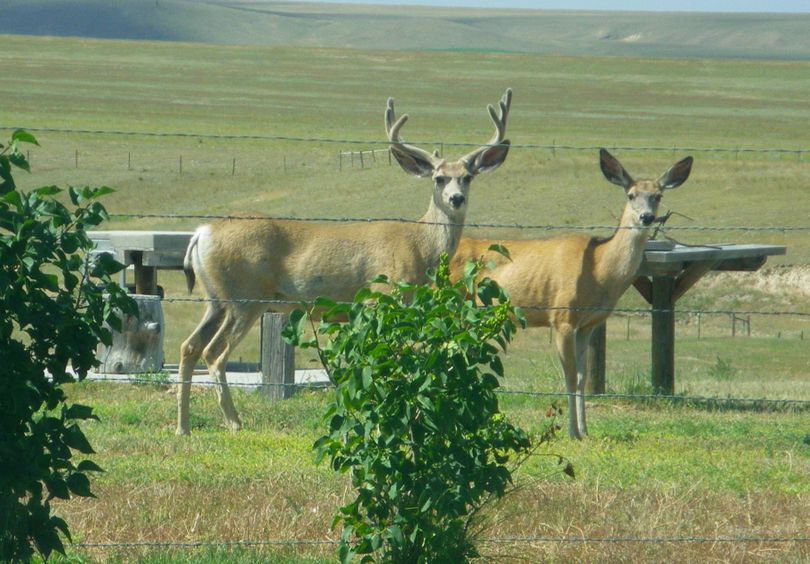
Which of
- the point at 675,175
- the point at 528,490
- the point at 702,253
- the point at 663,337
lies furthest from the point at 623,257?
the point at 528,490

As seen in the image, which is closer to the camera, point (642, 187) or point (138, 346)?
point (642, 187)

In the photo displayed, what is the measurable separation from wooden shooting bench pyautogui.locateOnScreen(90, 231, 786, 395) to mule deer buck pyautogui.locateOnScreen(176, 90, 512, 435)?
2.35 m

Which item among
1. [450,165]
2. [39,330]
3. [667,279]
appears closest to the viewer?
[39,330]

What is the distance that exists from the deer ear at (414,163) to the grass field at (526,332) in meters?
1.86

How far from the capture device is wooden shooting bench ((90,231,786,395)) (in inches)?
501

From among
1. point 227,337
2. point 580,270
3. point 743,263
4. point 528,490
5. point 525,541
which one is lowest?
point 525,541

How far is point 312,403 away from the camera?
10914 millimetres

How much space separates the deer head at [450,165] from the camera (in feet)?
35.9

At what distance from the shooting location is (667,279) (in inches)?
529

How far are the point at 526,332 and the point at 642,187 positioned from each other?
12930 millimetres

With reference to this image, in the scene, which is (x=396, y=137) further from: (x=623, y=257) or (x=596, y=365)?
(x=596, y=365)

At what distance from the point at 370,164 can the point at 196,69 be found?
82711 millimetres

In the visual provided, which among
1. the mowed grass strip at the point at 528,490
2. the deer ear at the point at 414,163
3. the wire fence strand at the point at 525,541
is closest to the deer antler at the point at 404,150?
the deer ear at the point at 414,163

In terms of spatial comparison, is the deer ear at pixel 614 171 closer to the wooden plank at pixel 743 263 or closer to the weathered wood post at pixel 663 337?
the weathered wood post at pixel 663 337
